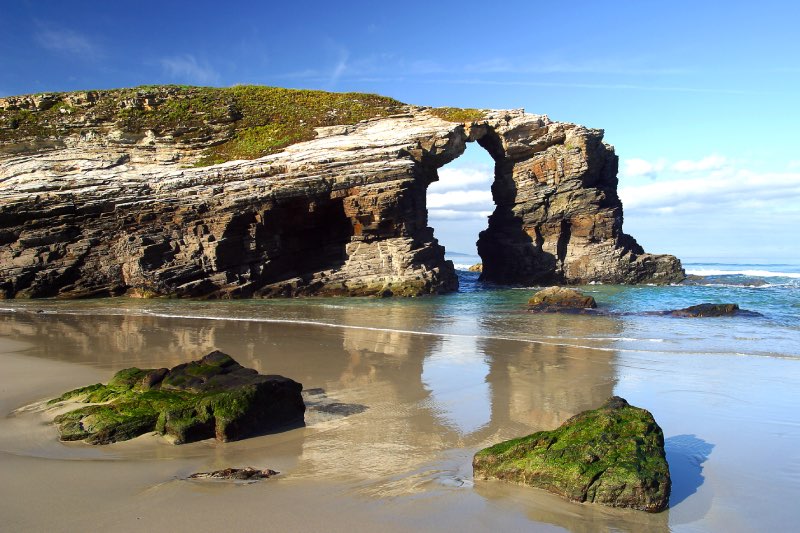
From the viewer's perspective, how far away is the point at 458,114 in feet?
114

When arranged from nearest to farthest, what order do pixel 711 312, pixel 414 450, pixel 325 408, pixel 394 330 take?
pixel 414 450 < pixel 325 408 < pixel 394 330 < pixel 711 312

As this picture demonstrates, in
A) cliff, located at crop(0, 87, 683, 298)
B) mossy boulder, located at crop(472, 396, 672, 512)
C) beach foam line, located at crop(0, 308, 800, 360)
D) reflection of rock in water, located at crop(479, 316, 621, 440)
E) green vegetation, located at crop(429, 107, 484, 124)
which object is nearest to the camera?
mossy boulder, located at crop(472, 396, 672, 512)

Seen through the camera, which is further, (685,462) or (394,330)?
(394,330)

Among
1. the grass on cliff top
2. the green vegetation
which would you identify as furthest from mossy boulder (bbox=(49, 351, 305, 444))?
the green vegetation

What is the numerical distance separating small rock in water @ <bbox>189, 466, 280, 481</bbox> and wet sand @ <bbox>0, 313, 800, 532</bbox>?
11 centimetres

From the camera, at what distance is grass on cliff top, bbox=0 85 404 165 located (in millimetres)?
32625

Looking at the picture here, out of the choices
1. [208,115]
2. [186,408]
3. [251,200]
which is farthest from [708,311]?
[208,115]

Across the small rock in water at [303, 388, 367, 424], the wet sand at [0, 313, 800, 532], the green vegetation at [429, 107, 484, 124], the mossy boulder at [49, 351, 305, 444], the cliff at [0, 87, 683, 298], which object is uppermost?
the green vegetation at [429, 107, 484, 124]

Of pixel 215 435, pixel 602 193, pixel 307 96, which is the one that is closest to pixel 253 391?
pixel 215 435

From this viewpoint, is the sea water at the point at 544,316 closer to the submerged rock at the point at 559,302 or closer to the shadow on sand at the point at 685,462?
the submerged rock at the point at 559,302

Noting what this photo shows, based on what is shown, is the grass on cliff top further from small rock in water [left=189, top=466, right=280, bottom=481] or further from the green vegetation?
small rock in water [left=189, top=466, right=280, bottom=481]

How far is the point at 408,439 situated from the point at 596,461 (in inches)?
80.9

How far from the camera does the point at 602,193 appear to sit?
3512 cm

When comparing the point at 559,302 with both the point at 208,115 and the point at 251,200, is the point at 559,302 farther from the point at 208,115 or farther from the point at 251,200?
the point at 208,115
